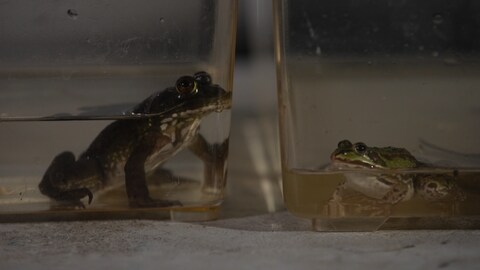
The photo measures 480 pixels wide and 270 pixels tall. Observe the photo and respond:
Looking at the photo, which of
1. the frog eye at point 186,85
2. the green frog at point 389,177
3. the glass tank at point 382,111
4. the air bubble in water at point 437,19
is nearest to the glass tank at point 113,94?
the frog eye at point 186,85

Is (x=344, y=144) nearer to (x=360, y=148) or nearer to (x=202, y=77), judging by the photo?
(x=360, y=148)

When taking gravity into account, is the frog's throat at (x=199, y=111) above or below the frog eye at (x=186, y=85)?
below

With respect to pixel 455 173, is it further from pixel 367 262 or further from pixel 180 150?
pixel 180 150

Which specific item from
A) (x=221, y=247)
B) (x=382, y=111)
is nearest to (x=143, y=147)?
(x=221, y=247)

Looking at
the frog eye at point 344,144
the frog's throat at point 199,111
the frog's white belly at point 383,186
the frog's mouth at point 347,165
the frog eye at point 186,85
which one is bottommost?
the frog's white belly at point 383,186

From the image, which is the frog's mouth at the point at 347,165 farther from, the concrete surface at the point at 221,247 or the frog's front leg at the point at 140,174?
the frog's front leg at the point at 140,174

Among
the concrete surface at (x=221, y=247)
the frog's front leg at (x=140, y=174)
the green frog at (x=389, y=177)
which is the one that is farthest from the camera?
the frog's front leg at (x=140, y=174)

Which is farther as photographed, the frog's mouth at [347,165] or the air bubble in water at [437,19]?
the air bubble in water at [437,19]
